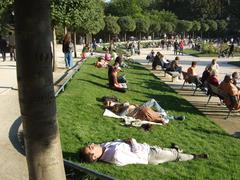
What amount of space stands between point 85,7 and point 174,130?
9296mm

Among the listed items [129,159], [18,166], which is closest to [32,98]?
[18,166]

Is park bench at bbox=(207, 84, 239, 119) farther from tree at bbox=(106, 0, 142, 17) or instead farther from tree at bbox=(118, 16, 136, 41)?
tree at bbox=(106, 0, 142, 17)

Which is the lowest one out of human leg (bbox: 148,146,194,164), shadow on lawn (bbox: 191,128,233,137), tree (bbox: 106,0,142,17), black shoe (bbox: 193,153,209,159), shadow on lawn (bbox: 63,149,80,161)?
shadow on lawn (bbox: 191,128,233,137)

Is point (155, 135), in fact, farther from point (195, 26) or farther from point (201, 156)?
point (195, 26)

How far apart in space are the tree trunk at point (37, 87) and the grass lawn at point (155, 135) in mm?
2740

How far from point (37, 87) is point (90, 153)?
11.2ft

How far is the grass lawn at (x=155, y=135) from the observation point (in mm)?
6879

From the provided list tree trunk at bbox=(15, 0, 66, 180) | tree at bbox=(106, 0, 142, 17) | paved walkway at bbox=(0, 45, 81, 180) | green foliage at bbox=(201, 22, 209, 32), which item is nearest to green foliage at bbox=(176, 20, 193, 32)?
green foliage at bbox=(201, 22, 209, 32)

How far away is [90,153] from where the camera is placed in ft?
22.5

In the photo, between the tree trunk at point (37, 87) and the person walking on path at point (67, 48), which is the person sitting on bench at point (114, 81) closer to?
the person walking on path at point (67, 48)

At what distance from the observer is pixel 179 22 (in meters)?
88.8

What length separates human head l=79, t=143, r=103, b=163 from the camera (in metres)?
6.84

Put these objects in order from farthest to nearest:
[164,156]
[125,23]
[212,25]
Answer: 1. [212,25]
2. [125,23]
3. [164,156]

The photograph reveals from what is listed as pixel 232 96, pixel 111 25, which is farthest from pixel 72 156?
pixel 111 25
